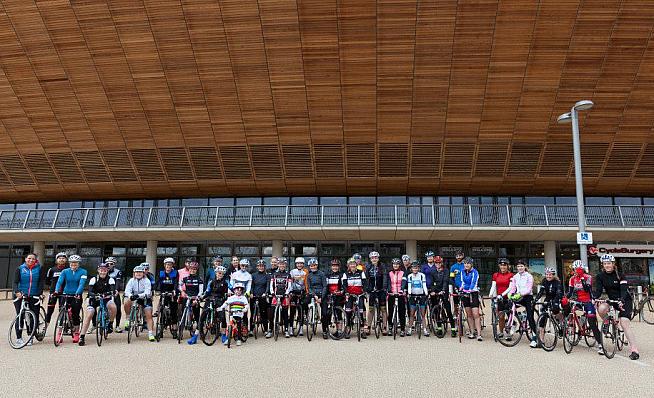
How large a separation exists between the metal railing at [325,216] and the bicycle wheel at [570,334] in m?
13.0

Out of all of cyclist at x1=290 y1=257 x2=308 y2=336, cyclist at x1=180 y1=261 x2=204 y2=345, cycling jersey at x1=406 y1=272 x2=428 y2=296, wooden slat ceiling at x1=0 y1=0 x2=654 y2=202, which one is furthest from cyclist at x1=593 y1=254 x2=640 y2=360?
wooden slat ceiling at x1=0 y1=0 x2=654 y2=202

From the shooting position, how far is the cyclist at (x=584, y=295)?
28.3ft

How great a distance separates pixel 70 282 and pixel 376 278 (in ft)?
23.2

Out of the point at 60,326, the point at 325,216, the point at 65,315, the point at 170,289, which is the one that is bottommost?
the point at 60,326

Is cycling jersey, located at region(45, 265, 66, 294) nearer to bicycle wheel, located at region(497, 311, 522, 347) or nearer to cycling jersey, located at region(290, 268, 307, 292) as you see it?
cycling jersey, located at region(290, 268, 307, 292)

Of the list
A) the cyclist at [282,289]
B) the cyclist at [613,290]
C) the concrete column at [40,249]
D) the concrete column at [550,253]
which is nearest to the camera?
the cyclist at [613,290]

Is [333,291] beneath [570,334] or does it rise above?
above

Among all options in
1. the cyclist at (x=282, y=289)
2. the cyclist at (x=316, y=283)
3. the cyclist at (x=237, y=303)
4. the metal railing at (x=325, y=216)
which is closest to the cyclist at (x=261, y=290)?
the cyclist at (x=282, y=289)

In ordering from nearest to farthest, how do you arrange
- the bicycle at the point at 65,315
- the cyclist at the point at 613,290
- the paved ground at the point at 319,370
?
the paved ground at the point at 319,370
the cyclist at the point at 613,290
the bicycle at the point at 65,315

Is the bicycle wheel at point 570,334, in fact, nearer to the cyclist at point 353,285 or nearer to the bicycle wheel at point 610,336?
the bicycle wheel at point 610,336

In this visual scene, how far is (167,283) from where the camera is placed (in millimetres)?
10695

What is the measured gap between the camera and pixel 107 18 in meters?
18.0

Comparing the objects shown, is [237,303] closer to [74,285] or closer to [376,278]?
[376,278]

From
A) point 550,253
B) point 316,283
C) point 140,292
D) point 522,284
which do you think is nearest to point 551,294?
point 522,284
